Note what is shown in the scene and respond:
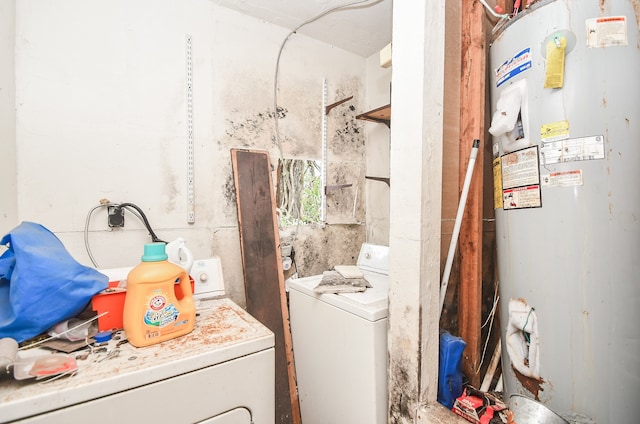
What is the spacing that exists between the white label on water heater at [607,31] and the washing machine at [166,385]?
4.64ft

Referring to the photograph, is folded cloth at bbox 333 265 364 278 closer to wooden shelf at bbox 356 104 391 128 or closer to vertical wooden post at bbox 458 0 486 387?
vertical wooden post at bbox 458 0 486 387

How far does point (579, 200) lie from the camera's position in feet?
2.96

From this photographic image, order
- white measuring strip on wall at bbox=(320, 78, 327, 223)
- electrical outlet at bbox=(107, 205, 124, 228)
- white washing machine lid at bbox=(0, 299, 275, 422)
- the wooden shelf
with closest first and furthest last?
white washing machine lid at bbox=(0, 299, 275, 422), electrical outlet at bbox=(107, 205, 124, 228), the wooden shelf, white measuring strip on wall at bbox=(320, 78, 327, 223)

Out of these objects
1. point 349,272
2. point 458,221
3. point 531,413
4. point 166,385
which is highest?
point 458,221

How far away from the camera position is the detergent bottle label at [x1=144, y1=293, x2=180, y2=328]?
2.91 ft

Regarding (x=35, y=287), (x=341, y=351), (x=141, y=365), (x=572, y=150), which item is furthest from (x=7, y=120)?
(x=572, y=150)

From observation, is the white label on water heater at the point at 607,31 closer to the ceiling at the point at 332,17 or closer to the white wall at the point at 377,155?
the ceiling at the point at 332,17

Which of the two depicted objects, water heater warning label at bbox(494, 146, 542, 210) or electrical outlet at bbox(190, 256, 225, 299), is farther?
electrical outlet at bbox(190, 256, 225, 299)

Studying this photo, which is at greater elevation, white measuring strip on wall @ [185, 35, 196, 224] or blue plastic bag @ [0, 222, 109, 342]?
white measuring strip on wall @ [185, 35, 196, 224]

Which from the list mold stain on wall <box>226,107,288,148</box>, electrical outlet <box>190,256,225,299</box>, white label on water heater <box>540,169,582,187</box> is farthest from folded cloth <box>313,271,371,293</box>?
mold stain on wall <box>226,107,288,148</box>

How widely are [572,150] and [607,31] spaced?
0.37 meters

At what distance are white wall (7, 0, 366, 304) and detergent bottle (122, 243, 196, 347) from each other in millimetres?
777

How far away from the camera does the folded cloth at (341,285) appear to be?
1.32 m

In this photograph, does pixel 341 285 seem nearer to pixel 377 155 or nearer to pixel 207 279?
pixel 207 279
